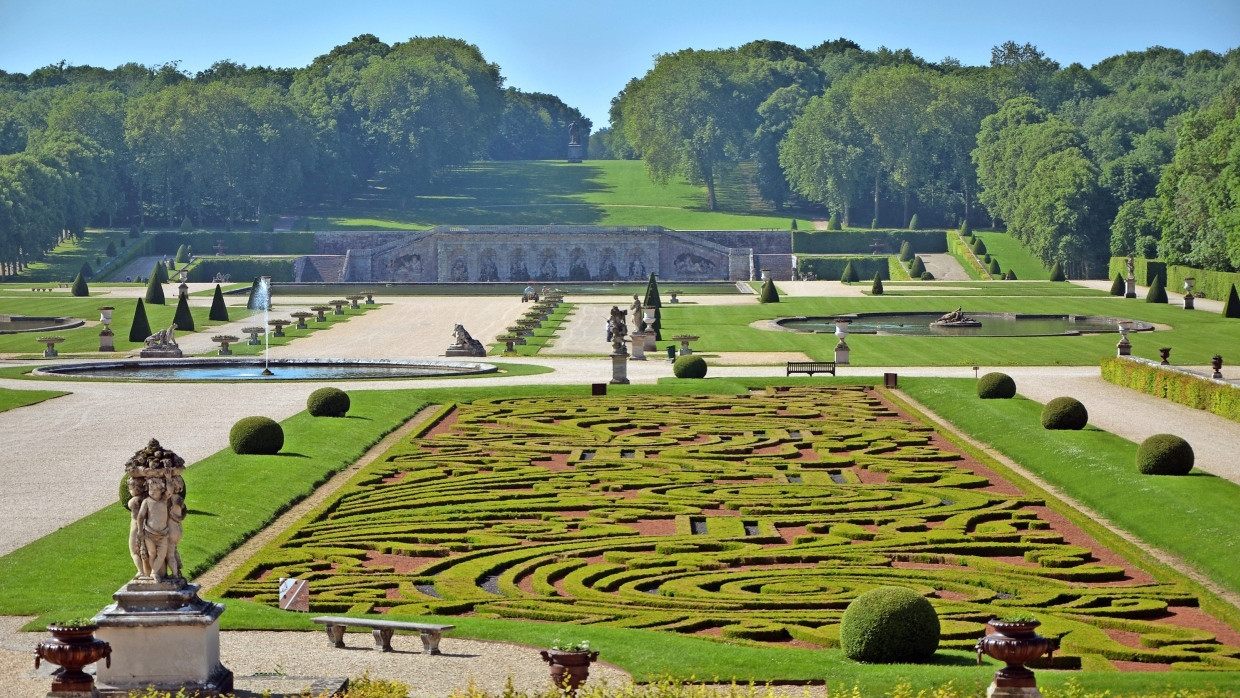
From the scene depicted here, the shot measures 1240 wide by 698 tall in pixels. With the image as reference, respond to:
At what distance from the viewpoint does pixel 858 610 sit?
64.0 ft

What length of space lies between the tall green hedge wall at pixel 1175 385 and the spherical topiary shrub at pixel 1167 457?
31.6ft

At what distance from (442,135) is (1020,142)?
55333mm

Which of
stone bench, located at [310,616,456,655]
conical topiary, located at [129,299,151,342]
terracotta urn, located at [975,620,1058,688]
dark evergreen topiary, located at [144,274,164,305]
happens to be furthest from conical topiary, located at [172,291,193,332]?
terracotta urn, located at [975,620,1058,688]

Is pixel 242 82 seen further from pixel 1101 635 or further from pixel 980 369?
pixel 1101 635

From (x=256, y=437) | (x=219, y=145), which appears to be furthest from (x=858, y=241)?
(x=256, y=437)

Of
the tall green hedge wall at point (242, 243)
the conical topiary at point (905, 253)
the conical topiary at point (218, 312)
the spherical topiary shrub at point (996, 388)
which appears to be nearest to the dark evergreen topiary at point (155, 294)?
the conical topiary at point (218, 312)

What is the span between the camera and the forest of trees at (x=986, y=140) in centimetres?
9550

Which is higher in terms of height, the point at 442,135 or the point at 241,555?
the point at 442,135

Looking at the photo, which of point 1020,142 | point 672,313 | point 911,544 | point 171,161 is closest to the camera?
point 911,544

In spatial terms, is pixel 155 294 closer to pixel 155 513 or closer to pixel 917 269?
pixel 917 269

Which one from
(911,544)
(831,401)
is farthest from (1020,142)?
(911,544)

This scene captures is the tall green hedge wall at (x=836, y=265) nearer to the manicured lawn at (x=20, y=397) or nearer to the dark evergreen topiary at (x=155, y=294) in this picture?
the dark evergreen topiary at (x=155, y=294)

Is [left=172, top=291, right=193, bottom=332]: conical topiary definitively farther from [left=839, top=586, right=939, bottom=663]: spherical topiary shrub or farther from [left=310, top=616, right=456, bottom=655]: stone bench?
[left=839, top=586, right=939, bottom=663]: spherical topiary shrub

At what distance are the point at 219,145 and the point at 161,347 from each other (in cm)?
8007
